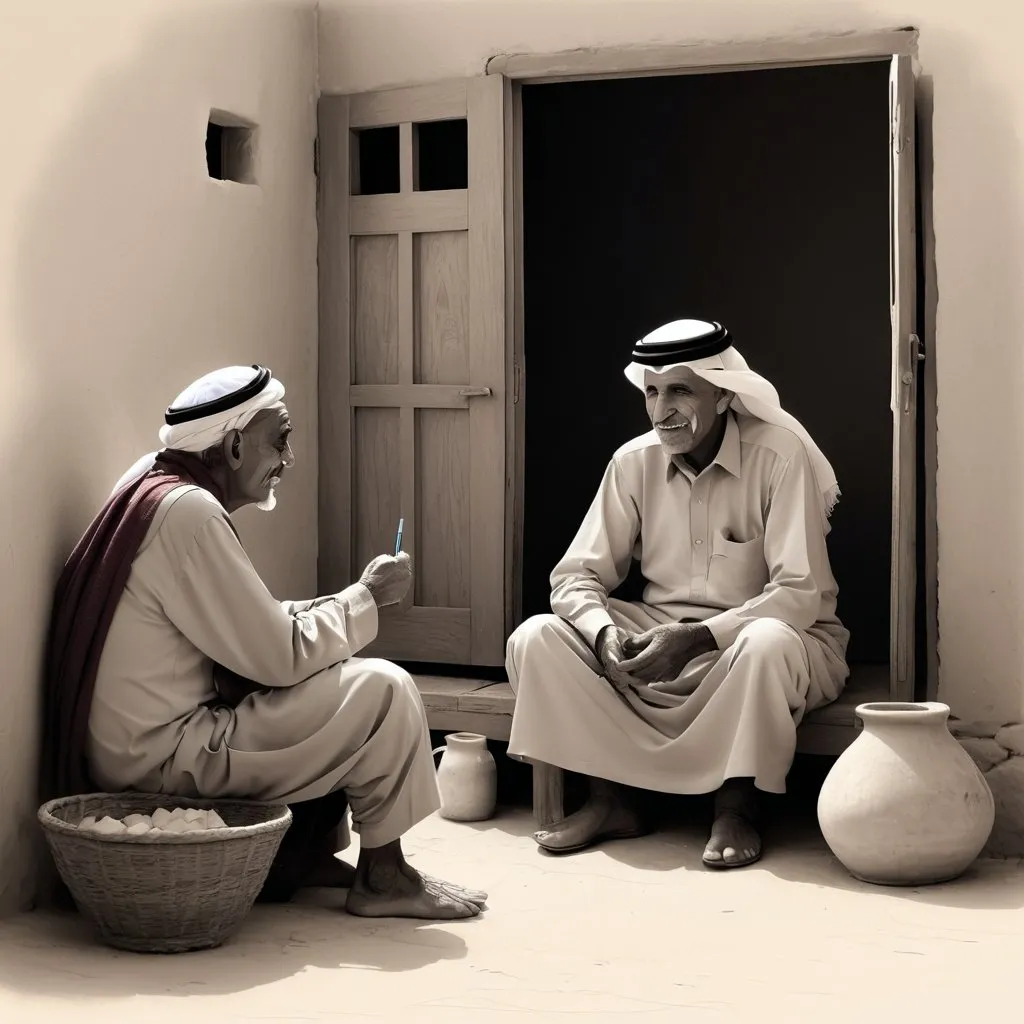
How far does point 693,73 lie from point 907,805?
2899mm

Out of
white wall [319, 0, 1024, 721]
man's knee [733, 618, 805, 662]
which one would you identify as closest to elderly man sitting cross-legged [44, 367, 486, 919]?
man's knee [733, 618, 805, 662]

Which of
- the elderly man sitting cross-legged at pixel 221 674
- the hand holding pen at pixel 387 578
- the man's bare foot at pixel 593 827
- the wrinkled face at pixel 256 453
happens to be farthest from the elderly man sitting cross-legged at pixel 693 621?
the wrinkled face at pixel 256 453

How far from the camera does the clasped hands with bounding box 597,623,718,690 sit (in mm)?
4863

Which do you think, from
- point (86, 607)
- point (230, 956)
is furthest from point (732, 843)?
point (86, 607)

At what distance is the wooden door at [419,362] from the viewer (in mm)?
5824

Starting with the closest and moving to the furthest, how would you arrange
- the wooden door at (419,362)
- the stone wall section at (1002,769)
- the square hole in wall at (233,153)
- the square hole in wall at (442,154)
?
the stone wall section at (1002,769) → the square hole in wall at (233,153) → the wooden door at (419,362) → the square hole in wall at (442,154)

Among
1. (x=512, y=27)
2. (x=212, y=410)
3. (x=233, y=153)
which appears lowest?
(x=212, y=410)

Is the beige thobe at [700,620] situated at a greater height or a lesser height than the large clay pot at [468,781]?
greater

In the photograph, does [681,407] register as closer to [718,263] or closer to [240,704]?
[240,704]

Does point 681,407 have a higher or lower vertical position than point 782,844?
higher

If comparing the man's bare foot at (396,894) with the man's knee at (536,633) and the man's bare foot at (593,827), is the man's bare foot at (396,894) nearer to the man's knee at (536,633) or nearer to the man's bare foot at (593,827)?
the man's bare foot at (593,827)

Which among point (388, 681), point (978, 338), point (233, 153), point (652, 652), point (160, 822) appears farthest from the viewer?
point (233, 153)

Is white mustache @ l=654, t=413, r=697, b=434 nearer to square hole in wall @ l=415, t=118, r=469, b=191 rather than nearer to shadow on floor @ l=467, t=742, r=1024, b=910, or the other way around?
shadow on floor @ l=467, t=742, r=1024, b=910

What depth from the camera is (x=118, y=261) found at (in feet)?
14.8
